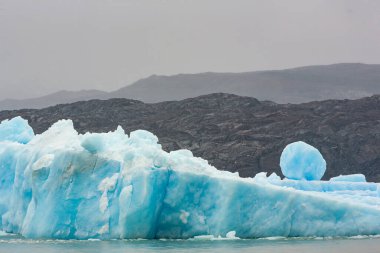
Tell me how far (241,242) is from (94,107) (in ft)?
245

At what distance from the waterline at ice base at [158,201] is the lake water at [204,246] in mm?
677

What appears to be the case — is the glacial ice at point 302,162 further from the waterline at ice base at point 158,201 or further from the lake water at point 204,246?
the lake water at point 204,246

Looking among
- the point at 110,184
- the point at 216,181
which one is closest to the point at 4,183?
the point at 110,184

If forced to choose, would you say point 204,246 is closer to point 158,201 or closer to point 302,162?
point 158,201

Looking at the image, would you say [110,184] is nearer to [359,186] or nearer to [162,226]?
[162,226]

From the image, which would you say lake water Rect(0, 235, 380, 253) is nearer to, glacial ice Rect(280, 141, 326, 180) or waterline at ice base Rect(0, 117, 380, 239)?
waterline at ice base Rect(0, 117, 380, 239)

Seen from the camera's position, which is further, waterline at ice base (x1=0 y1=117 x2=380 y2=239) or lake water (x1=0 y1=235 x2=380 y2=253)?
waterline at ice base (x1=0 y1=117 x2=380 y2=239)

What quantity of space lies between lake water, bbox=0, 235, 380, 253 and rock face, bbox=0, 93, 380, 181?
152 ft

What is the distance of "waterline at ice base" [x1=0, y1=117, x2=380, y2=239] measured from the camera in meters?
21.5

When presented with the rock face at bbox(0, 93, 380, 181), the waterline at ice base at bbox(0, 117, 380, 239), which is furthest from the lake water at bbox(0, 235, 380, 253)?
the rock face at bbox(0, 93, 380, 181)

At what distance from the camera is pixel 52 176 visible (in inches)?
921

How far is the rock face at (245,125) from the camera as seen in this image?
225 feet

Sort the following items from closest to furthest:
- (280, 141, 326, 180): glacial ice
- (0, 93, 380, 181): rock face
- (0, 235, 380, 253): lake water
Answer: (0, 235, 380, 253): lake water, (280, 141, 326, 180): glacial ice, (0, 93, 380, 181): rock face

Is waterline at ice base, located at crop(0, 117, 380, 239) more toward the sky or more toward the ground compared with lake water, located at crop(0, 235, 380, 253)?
more toward the sky
